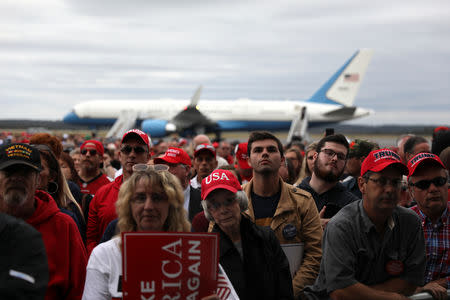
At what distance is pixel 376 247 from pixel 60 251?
6.88 ft

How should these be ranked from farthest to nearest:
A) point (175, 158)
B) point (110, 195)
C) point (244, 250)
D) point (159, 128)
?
point (159, 128) < point (175, 158) < point (110, 195) < point (244, 250)

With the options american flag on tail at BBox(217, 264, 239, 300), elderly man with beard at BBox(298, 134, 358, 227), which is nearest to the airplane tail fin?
elderly man with beard at BBox(298, 134, 358, 227)

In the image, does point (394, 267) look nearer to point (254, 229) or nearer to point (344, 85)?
point (254, 229)

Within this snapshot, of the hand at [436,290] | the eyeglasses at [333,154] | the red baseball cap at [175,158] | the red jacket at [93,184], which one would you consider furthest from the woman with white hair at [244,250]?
the red jacket at [93,184]

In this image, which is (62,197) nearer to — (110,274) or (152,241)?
(110,274)

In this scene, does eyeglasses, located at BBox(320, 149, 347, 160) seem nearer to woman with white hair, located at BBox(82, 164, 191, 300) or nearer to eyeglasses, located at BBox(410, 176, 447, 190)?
eyeglasses, located at BBox(410, 176, 447, 190)

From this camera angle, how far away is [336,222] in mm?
3438

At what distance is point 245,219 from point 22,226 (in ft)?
4.83

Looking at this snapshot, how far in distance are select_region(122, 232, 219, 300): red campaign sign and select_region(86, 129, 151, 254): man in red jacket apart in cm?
231

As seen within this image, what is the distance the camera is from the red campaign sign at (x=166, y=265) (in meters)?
2.32

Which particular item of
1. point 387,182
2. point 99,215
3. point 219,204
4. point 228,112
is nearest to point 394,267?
point 387,182

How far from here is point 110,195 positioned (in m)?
4.83

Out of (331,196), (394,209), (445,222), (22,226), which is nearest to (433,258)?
(445,222)

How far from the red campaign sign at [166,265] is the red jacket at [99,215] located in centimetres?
231
